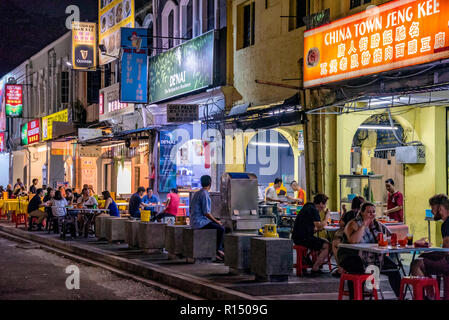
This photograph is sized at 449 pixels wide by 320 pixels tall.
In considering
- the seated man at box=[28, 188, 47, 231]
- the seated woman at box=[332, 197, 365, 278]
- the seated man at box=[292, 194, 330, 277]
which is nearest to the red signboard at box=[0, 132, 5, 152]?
the seated man at box=[28, 188, 47, 231]

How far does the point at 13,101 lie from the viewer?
4606cm

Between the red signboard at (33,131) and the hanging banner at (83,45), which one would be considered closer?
the hanging banner at (83,45)

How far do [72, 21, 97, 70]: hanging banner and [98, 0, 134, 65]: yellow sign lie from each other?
1.31 m

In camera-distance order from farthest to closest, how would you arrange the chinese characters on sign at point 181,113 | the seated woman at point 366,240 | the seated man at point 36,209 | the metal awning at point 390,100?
the seated man at point 36,209
the chinese characters on sign at point 181,113
the metal awning at point 390,100
the seated woman at point 366,240

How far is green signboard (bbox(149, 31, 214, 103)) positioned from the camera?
69.8 ft

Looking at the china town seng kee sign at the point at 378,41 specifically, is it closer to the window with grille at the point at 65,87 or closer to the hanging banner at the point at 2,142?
the window with grille at the point at 65,87

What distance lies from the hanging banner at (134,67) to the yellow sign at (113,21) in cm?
73

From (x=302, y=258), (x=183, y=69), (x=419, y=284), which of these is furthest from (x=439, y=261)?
(x=183, y=69)

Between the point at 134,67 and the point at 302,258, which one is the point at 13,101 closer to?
the point at 134,67

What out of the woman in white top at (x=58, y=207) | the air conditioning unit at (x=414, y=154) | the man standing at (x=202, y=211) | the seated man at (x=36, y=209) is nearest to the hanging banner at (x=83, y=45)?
the seated man at (x=36, y=209)

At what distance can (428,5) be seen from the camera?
12.4 m

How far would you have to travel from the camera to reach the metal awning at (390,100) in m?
13.3

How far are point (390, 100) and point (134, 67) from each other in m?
13.0
